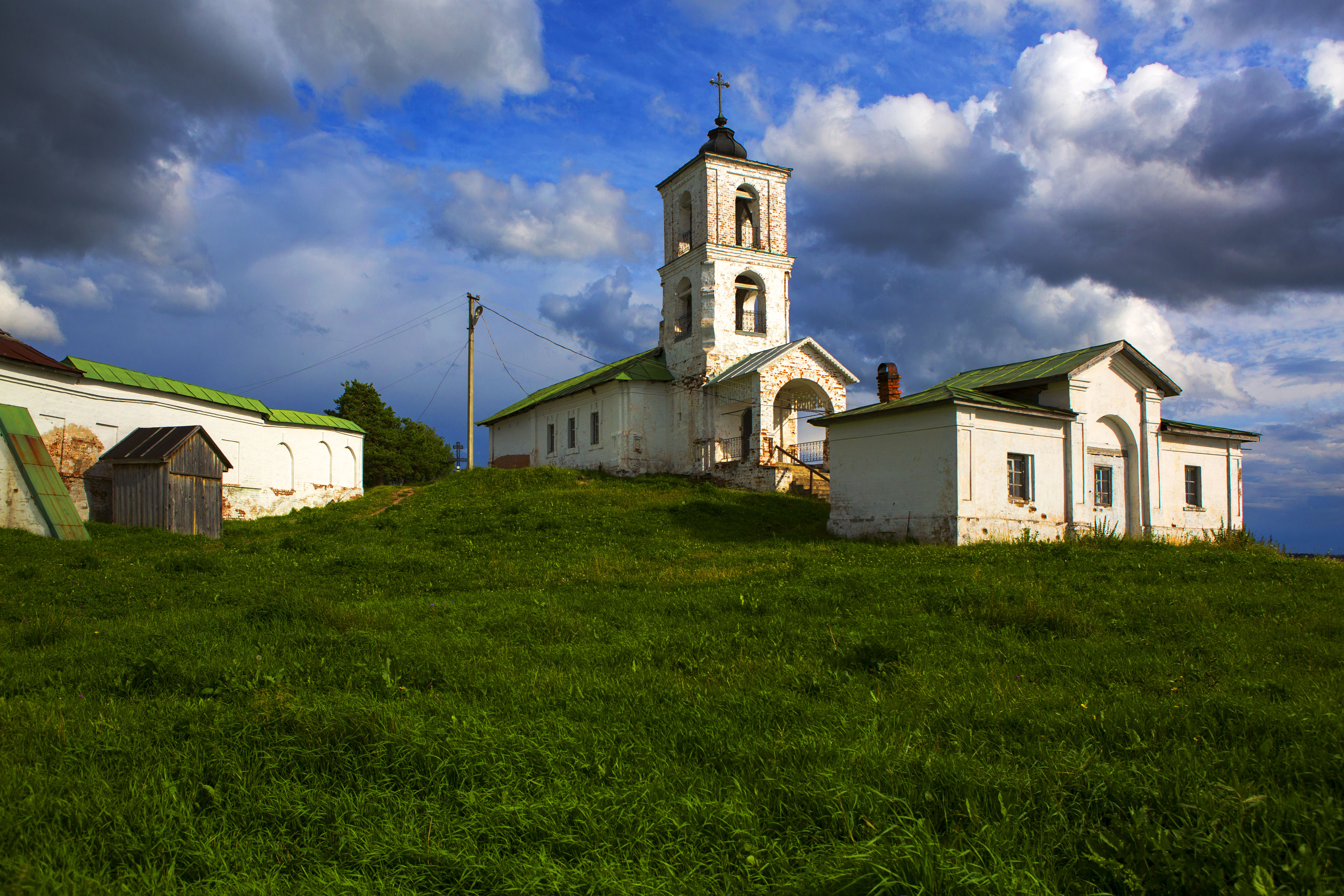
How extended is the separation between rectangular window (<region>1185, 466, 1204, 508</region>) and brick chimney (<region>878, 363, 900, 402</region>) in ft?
24.8

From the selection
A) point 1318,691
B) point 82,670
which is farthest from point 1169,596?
point 82,670

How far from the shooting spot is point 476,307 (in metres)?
29.8

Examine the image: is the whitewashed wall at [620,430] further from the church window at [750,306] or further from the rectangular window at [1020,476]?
the rectangular window at [1020,476]

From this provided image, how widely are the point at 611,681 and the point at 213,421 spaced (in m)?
20.8

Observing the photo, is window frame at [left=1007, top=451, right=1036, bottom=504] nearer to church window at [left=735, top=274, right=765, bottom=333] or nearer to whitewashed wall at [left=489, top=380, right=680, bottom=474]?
church window at [left=735, top=274, right=765, bottom=333]

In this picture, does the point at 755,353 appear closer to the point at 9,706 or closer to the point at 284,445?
the point at 284,445

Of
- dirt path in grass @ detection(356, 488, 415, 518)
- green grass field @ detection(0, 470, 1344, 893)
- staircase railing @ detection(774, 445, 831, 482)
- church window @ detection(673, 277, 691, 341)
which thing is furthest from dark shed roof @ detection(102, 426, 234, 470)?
church window @ detection(673, 277, 691, 341)

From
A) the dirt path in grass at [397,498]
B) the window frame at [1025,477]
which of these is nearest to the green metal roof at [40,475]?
the dirt path in grass at [397,498]

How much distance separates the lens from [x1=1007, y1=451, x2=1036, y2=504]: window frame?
17.5 m

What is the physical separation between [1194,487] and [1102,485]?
3.85 metres

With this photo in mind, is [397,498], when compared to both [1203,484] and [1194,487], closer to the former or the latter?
[1194,487]

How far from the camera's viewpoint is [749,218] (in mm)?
31250

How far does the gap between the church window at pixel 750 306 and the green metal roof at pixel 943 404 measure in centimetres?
1149

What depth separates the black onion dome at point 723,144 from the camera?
97.9ft
